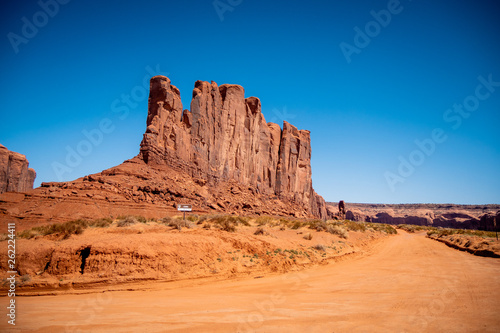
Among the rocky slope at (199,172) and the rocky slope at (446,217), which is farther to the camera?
the rocky slope at (446,217)

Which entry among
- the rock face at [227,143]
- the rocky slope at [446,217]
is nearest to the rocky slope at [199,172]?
the rock face at [227,143]

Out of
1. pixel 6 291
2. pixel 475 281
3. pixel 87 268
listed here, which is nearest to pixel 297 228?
pixel 475 281

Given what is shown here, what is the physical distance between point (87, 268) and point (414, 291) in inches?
444

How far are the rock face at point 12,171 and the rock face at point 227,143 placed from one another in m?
35.9

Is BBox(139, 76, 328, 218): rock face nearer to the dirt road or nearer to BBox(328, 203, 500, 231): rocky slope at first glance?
the dirt road

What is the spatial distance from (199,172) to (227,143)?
37.7 feet

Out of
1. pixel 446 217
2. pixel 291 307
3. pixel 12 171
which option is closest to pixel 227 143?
pixel 12 171

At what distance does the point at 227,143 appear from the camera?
5644 cm

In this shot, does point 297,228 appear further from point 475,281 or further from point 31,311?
point 31,311

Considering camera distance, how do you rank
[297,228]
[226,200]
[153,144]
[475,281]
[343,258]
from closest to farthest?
[475,281] → [343,258] → [297,228] → [153,144] → [226,200]

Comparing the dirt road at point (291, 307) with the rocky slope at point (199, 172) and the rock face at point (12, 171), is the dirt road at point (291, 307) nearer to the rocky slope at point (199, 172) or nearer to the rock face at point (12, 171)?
the rocky slope at point (199, 172)

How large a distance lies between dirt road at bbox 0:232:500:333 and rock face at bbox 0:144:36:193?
62821 mm

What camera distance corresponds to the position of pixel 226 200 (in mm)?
48344

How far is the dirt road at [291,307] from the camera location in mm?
5172
